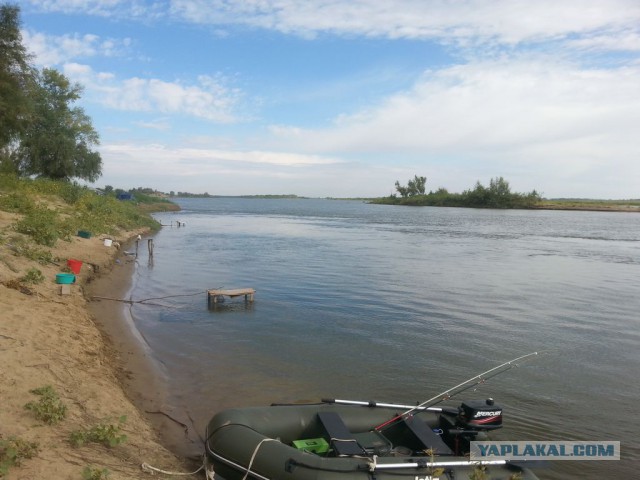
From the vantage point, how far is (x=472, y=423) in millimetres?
6172

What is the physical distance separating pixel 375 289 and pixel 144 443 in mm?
13577

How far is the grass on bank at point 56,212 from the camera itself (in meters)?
16.8

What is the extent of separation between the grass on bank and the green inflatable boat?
526 inches

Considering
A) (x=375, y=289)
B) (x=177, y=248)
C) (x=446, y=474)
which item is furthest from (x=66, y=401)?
(x=177, y=248)

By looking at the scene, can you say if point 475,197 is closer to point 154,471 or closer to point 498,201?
point 498,201

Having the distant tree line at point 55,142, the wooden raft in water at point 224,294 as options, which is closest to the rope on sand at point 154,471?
the wooden raft in water at point 224,294

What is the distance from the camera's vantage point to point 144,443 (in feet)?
19.9

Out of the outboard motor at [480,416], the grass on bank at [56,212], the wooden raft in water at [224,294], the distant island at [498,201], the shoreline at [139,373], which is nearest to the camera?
the outboard motor at [480,416]

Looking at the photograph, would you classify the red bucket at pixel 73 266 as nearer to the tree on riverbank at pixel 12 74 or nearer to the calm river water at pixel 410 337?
the calm river water at pixel 410 337

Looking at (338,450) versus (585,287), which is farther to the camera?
(585,287)

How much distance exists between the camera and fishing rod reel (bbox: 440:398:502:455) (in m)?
6.17

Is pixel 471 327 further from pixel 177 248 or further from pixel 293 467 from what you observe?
pixel 177 248

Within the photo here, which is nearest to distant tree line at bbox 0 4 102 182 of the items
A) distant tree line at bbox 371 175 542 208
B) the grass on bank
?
Result: the grass on bank

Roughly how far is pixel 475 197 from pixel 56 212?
369ft
